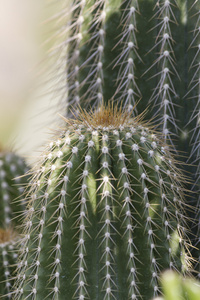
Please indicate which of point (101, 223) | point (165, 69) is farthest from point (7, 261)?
point (165, 69)

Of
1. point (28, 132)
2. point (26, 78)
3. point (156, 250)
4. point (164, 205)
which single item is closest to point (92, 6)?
point (164, 205)

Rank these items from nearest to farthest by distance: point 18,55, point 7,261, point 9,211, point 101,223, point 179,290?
point 179,290 < point 101,223 < point 7,261 < point 9,211 < point 18,55

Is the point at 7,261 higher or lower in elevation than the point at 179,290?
lower

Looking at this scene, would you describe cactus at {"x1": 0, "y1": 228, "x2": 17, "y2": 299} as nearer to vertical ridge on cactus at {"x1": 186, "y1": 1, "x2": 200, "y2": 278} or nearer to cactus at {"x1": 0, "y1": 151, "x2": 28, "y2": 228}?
cactus at {"x1": 0, "y1": 151, "x2": 28, "y2": 228}

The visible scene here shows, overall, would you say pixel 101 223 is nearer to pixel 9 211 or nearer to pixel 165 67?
pixel 165 67

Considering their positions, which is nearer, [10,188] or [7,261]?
[7,261]
